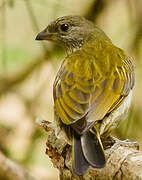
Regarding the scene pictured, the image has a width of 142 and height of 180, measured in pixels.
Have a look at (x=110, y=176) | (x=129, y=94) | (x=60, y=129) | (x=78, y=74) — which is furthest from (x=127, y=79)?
(x=110, y=176)

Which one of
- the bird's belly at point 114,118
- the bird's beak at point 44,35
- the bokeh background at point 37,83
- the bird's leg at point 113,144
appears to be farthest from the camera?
the bokeh background at point 37,83

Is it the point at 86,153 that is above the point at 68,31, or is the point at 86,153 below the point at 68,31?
below

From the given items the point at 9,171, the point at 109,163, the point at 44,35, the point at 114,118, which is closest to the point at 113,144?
the point at 114,118

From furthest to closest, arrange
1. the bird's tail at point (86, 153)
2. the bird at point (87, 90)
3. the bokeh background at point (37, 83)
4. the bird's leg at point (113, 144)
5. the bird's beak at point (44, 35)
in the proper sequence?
1. the bokeh background at point (37, 83)
2. the bird's beak at point (44, 35)
3. the bird's leg at point (113, 144)
4. the bird at point (87, 90)
5. the bird's tail at point (86, 153)

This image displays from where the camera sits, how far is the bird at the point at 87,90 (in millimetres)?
3725

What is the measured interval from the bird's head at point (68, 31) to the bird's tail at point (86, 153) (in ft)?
5.64

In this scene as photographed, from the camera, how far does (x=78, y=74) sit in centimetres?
443

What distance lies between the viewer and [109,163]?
3.73m

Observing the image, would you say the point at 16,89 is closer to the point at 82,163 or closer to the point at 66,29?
the point at 66,29

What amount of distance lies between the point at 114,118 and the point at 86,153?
637 mm

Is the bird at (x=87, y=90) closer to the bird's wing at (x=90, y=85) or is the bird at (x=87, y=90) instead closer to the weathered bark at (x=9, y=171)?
the bird's wing at (x=90, y=85)

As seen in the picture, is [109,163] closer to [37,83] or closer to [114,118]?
[114,118]

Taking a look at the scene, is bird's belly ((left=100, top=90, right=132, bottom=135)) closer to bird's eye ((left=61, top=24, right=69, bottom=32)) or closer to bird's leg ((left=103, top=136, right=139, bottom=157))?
bird's leg ((left=103, top=136, right=139, bottom=157))

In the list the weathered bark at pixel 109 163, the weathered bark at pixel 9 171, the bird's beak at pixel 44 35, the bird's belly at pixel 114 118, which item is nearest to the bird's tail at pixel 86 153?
the weathered bark at pixel 109 163
